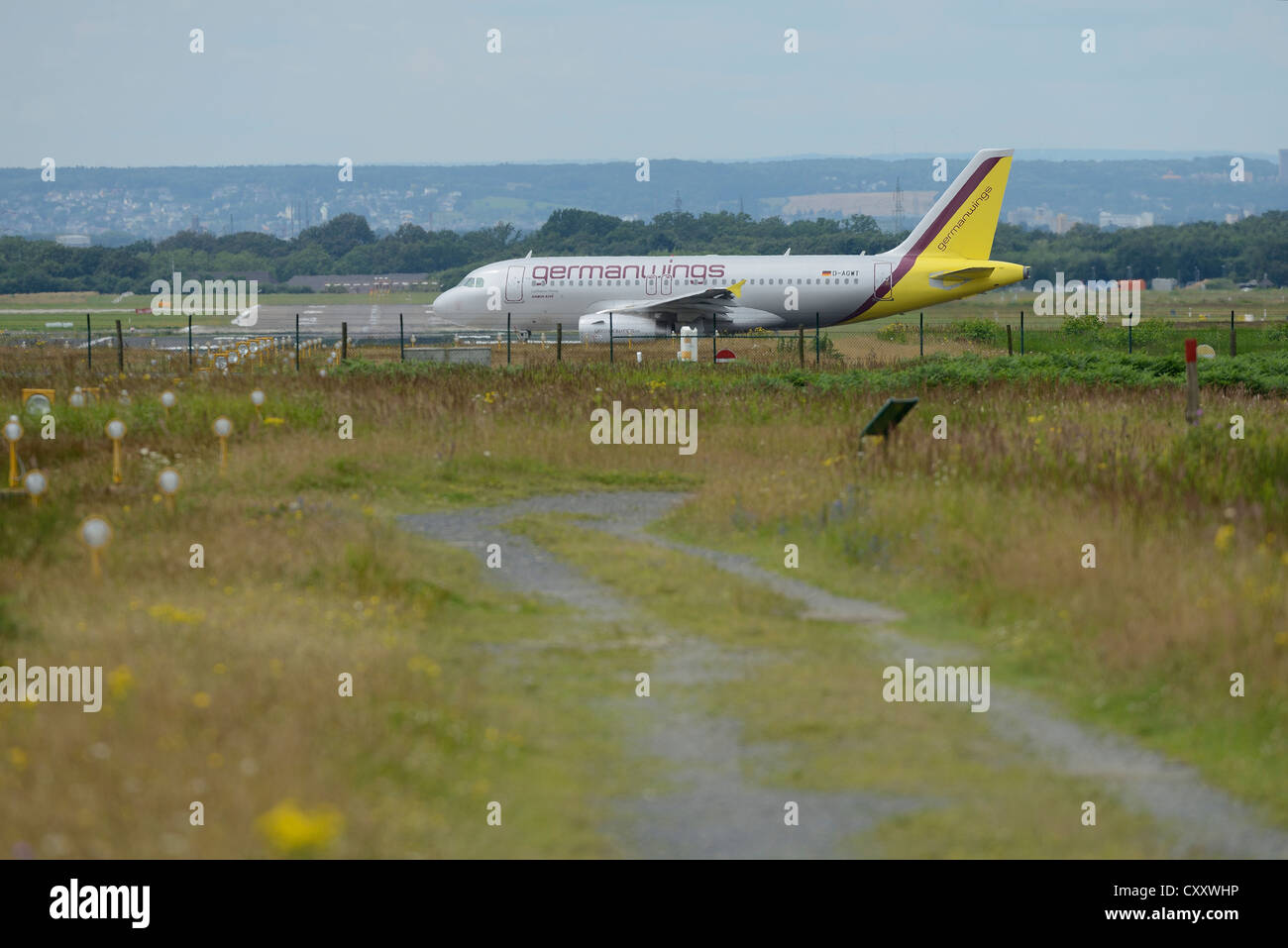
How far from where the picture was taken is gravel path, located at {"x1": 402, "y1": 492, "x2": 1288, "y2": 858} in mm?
7379

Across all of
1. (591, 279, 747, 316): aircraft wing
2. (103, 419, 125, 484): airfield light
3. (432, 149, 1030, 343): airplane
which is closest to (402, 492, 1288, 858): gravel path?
(103, 419, 125, 484): airfield light

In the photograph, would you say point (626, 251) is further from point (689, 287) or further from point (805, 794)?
point (805, 794)


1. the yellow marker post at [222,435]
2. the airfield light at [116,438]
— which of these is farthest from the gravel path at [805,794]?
the yellow marker post at [222,435]

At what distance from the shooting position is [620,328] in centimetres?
4600

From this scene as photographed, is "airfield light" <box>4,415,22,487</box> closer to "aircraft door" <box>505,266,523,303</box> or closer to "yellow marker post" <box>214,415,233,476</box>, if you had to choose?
"yellow marker post" <box>214,415,233,476</box>

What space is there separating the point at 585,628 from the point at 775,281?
119 ft

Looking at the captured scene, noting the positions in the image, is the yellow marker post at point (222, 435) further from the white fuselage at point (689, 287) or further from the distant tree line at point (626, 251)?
the distant tree line at point (626, 251)

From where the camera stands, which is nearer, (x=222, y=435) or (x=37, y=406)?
(x=222, y=435)

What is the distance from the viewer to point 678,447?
Result: 22000 mm

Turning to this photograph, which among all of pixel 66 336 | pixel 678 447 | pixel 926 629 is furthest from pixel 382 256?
pixel 926 629

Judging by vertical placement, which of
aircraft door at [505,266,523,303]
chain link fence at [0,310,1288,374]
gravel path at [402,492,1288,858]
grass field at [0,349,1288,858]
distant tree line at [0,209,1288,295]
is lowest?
gravel path at [402,492,1288,858]

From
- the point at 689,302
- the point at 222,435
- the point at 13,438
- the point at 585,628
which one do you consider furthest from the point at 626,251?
the point at 585,628

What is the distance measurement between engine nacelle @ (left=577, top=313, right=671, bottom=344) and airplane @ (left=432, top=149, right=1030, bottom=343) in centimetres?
5

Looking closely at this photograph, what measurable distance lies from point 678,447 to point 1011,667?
37.9 feet
